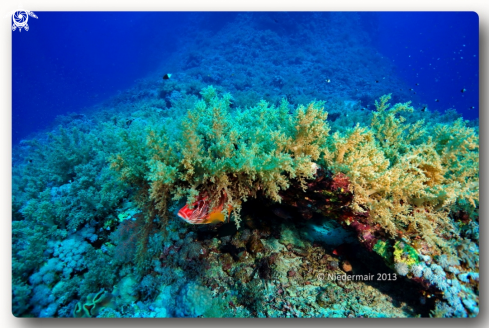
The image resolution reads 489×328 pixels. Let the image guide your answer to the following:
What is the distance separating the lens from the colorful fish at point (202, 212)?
6.72 ft

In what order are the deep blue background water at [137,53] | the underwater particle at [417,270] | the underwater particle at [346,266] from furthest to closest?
the deep blue background water at [137,53] < the underwater particle at [346,266] < the underwater particle at [417,270]

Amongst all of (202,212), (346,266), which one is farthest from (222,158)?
(346,266)

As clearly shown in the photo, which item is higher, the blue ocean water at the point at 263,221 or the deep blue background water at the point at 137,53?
the deep blue background water at the point at 137,53

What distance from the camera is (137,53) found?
39.3 metres

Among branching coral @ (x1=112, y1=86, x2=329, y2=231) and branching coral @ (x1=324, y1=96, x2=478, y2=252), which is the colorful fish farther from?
branching coral @ (x1=324, y1=96, x2=478, y2=252)

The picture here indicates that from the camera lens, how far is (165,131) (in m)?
2.33

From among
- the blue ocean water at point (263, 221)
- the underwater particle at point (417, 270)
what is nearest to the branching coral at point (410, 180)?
the blue ocean water at point (263, 221)

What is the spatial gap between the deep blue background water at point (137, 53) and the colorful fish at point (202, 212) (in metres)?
2.47

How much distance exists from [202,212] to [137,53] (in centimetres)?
4676

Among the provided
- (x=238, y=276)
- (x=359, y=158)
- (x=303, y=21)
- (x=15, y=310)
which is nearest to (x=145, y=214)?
(x=238, y=276)

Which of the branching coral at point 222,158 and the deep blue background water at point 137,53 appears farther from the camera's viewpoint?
the deep blue background water at point 137,53

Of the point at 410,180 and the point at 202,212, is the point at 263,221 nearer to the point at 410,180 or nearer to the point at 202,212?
the point at 202,212

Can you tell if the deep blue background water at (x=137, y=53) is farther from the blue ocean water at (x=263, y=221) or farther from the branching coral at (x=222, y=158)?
the branching coral at (x=222, y=158)

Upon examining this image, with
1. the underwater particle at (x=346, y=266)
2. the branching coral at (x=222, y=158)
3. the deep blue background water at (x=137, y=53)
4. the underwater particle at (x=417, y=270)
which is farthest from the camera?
the deep blue background water at (x=137, y=53)
